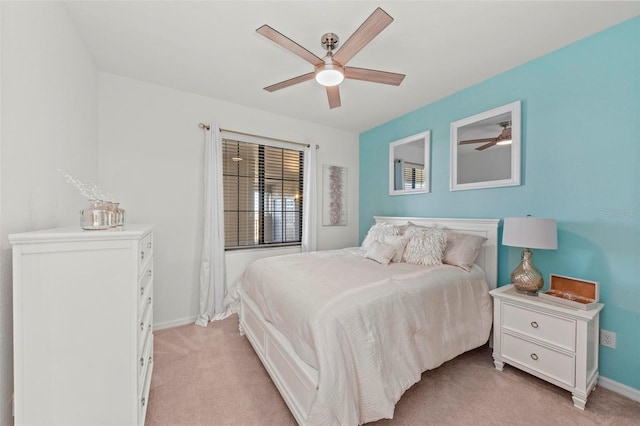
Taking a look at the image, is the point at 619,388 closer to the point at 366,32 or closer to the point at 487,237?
the point at 487,237

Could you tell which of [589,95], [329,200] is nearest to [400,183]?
[329,200]

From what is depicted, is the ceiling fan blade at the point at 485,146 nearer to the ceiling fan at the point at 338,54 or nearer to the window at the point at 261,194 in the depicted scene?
the ceiling fan at the point at 338,54

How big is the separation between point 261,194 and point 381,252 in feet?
6.31

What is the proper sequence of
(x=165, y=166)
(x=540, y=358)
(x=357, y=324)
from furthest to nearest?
(x=165, y=166) < (x=540, y=358) < (x=357, y=324)

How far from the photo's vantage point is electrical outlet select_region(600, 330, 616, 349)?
1913mm

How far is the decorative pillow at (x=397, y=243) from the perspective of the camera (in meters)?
2.57

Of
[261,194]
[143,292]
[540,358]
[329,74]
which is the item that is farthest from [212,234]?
[540,358]

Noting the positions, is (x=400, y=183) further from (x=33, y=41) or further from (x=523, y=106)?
(x=33, y=41)

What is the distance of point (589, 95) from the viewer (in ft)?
6.63

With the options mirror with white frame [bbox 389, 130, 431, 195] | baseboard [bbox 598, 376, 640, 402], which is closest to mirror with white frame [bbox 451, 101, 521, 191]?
mirror with white frame [bbox 389, 130, 431, 195]

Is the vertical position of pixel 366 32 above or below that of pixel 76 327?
above

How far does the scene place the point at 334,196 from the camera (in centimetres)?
422

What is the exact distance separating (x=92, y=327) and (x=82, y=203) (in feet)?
4.70

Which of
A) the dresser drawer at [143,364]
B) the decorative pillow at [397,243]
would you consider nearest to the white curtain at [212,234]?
the dresser drawer at [143,364]
